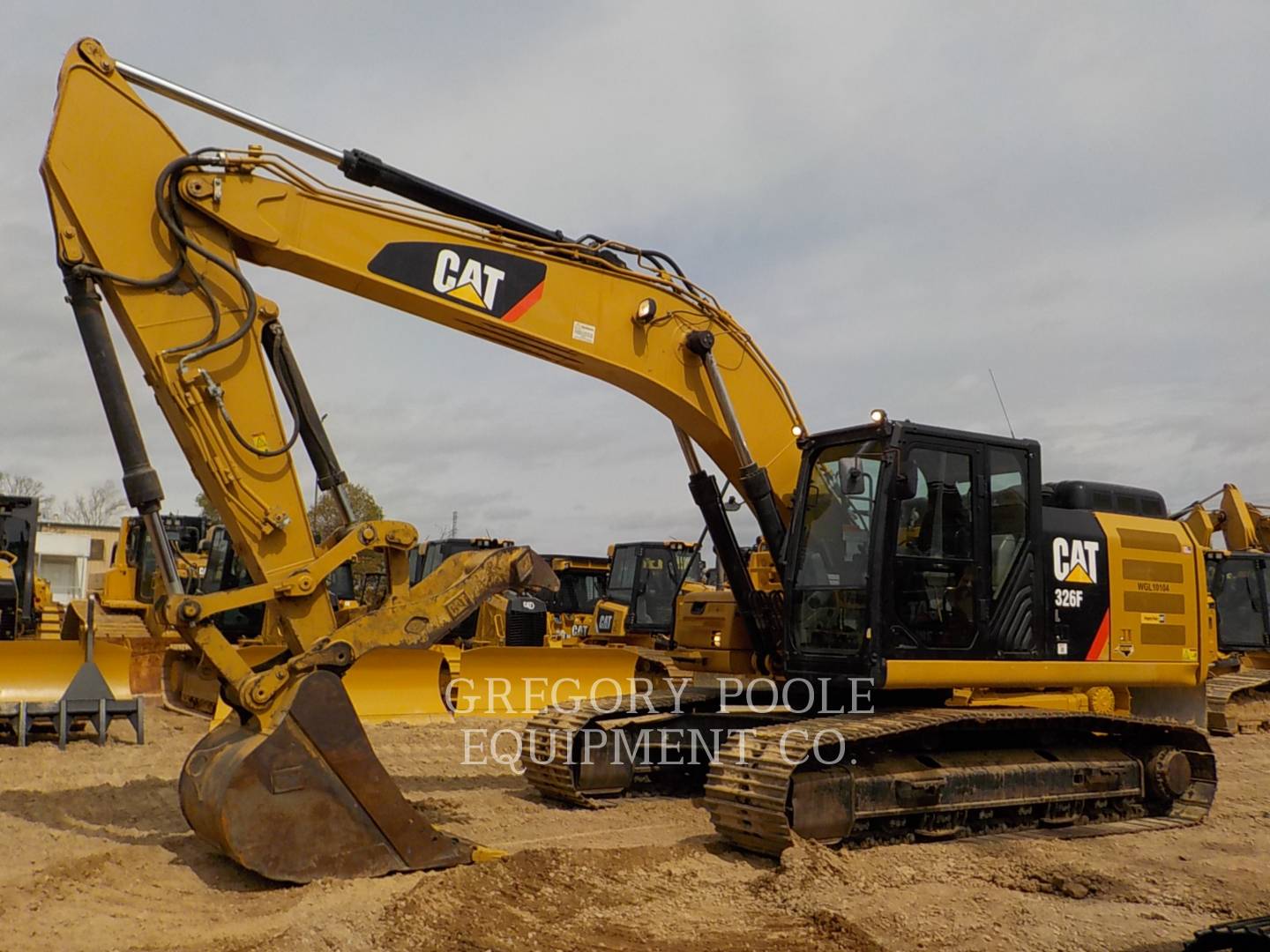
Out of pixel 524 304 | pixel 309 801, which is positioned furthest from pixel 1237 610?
pixel 309 801

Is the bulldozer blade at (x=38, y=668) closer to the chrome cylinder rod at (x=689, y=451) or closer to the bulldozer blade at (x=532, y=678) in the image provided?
the bulldozer blade at (x=532, y=678)

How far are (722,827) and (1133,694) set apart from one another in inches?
190

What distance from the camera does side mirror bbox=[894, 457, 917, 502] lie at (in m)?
7.10

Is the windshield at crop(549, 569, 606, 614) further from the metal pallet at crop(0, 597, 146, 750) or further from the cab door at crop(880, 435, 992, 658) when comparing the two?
the cab door at crop(880, 435, 992, 658)

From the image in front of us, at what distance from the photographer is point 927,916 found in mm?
5668

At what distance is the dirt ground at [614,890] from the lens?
204 inches

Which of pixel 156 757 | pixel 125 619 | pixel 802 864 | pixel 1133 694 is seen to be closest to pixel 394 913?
pixel 802 864

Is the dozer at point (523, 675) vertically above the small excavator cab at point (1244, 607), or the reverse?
the small excavator cab at point (1244, 607)

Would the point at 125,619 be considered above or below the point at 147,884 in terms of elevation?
above

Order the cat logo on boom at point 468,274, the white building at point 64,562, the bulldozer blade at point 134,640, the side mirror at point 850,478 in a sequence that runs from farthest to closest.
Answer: the white building at point 64,562, the bulldozer blade at point 134,640, the side mirror at point 850,478, the cat logo on boom at point 468,274

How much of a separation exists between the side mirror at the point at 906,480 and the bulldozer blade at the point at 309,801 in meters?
3.26

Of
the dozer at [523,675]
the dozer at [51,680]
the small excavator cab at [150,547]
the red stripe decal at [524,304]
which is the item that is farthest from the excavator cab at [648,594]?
the red stripe decal at [524,304]

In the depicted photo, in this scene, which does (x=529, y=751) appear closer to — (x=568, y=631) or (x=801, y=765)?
(x=801, y=765)

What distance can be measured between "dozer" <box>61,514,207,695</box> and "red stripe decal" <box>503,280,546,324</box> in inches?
263
